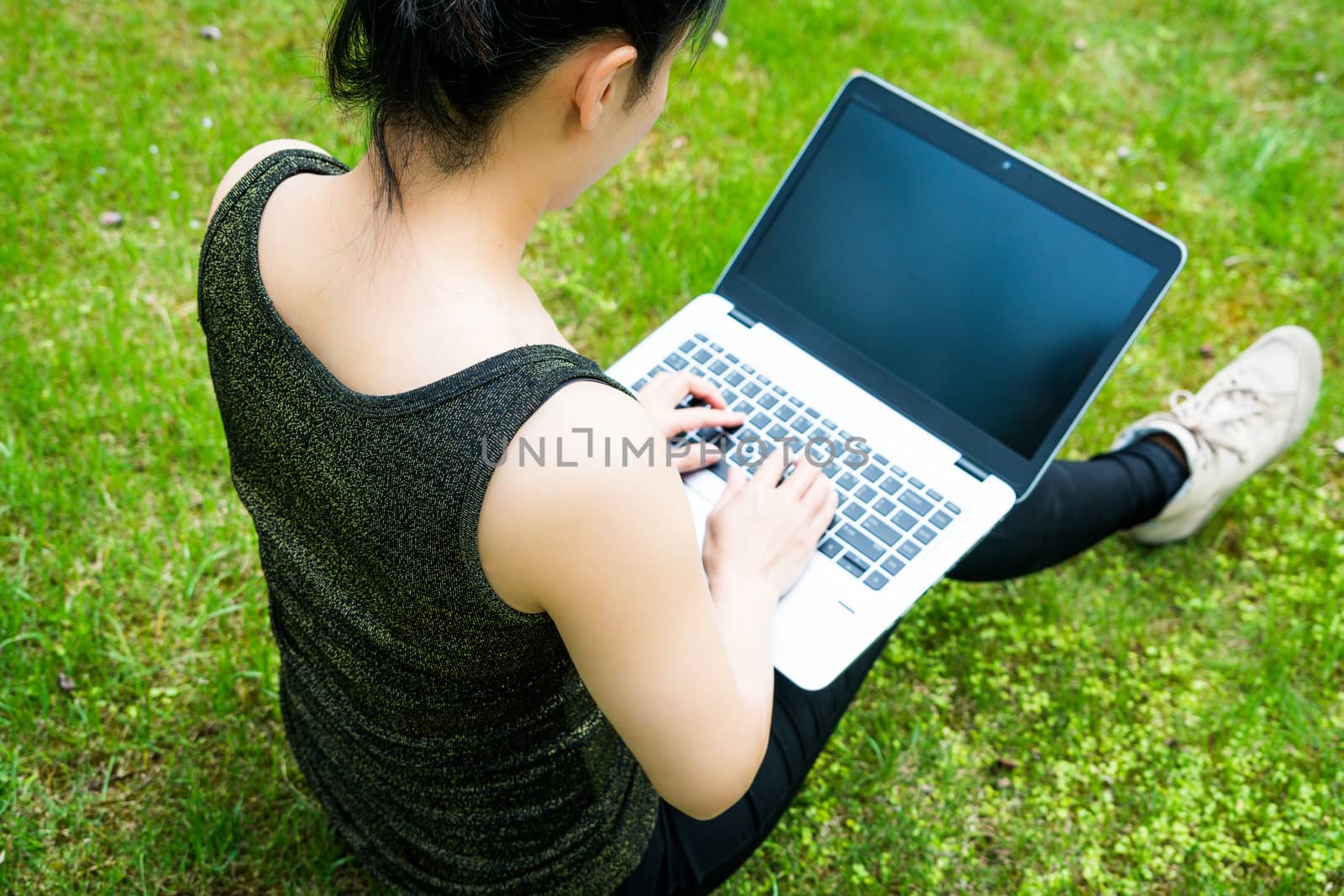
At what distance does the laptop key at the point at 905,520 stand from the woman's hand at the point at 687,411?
0.34 m

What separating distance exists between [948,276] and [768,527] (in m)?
0.75

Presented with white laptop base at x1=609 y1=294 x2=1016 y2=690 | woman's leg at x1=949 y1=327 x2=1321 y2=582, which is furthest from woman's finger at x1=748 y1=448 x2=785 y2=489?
woman's leg at x1=949 y1=327 x2=1321 y2=582

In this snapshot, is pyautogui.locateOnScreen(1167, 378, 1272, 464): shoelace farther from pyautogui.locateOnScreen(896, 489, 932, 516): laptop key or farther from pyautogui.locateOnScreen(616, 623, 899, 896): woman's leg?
pyautogui.locateOnScreen(616, 623, 899, 896): woman's leg

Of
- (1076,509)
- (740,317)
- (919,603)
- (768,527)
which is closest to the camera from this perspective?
(768,527)

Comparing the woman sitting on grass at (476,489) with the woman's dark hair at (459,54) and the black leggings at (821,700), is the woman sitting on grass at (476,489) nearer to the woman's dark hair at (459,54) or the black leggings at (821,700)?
the woman's dark hair at (459,54)

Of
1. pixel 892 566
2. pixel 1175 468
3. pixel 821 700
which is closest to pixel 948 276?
pixel 892 566

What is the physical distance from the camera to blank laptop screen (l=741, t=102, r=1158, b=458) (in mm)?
1938

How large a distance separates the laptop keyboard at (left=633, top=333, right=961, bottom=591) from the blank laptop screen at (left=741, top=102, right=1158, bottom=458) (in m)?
0.19

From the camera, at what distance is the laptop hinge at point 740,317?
2.21m

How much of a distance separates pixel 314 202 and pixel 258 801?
5.10 feet

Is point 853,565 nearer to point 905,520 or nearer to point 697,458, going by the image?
point 905,520

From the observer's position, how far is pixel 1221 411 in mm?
2963

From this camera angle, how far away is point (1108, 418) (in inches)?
129

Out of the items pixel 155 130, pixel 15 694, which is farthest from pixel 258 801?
pixel 155 130
